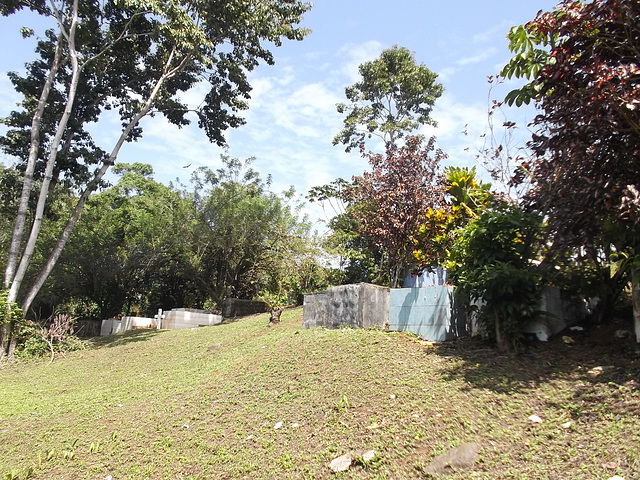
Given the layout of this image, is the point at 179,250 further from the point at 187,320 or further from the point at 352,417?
the point at 352,417

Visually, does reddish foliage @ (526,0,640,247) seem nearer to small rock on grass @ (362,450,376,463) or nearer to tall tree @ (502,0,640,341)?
tall tree @ (502,0,640,341)

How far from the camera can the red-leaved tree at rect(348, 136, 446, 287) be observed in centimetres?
872

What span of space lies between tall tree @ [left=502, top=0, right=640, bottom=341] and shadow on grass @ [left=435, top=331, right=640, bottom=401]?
0.51 metres

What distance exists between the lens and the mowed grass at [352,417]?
3.41 metres

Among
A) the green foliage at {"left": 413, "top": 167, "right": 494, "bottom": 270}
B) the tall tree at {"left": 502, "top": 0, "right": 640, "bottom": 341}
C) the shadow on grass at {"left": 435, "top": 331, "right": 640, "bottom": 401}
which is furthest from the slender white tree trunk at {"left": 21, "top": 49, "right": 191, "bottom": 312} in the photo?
the shadow on grass at {"left": 435, "top": 331, "right": 640, "bottom": 401}

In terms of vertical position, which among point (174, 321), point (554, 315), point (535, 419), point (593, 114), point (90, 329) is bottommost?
point (90, 329)

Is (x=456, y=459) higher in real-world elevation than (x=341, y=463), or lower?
higher

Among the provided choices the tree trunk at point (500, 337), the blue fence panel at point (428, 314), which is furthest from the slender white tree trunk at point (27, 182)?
the tree trunk at point (500, 337)

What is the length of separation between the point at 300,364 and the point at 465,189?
385cm

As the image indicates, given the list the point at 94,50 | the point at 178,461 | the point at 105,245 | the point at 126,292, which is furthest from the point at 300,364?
the point at 126,292

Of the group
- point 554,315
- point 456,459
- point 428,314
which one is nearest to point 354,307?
point 428,314

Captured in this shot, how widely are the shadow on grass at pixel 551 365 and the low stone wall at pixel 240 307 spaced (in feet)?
41.2

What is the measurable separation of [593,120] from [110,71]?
1438 centimetres

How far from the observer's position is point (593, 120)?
14.9 ft
